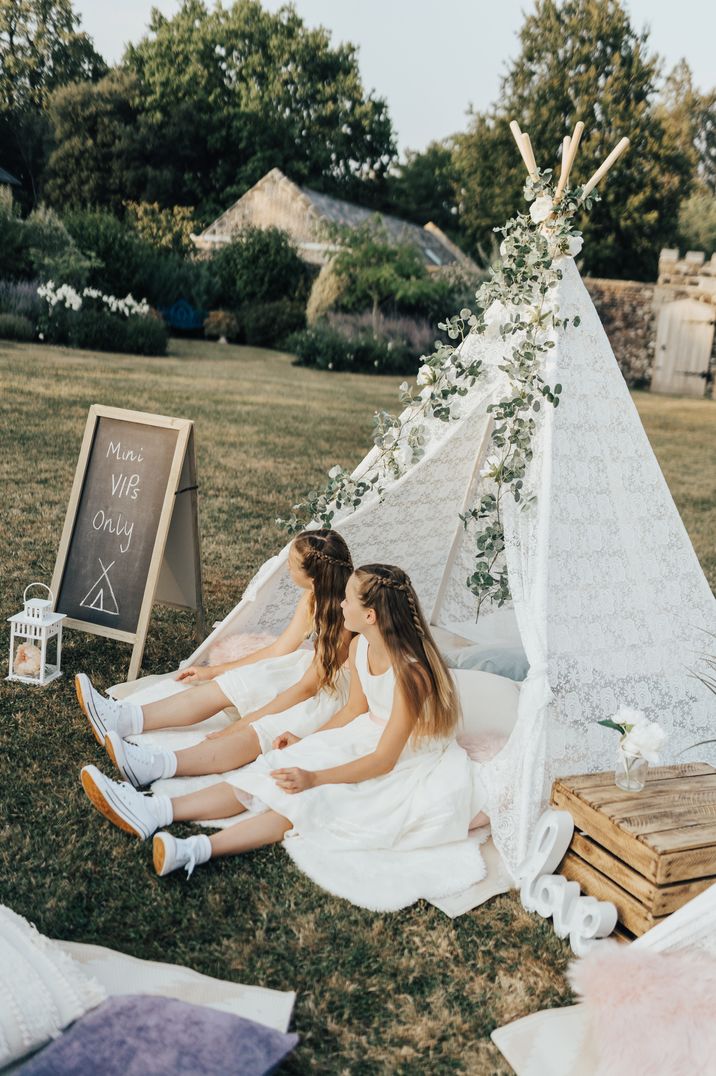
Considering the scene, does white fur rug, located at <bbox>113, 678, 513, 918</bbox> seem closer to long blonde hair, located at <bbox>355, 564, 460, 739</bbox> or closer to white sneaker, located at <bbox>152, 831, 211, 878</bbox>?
white sneaker, located at <bbox>152, 831, 211, 878</bbox>

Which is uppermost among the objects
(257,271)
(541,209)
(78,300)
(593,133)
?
(593,133)

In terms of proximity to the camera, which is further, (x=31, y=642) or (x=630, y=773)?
(x=31, y=642)

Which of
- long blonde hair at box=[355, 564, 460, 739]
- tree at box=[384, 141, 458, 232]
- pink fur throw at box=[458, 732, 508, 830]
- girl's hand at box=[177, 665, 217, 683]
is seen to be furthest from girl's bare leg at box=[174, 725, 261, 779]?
tree at box=[384, 141, 458, 232]

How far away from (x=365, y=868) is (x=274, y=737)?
0.73 m

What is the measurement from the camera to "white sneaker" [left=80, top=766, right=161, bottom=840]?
3156mm

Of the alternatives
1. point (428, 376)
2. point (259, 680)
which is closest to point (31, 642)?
point (259, 680)

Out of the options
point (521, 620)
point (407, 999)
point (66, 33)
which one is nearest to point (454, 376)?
point (521, 620)

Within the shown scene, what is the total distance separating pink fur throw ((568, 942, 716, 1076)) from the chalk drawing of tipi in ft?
9.12

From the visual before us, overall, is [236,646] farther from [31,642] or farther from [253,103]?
[253,103]

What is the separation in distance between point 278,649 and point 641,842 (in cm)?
180

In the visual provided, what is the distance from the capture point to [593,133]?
96.1ft

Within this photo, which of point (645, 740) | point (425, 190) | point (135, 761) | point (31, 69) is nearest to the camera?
point (645, 740)

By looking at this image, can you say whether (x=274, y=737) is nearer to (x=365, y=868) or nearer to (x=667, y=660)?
(x=365, y=868)

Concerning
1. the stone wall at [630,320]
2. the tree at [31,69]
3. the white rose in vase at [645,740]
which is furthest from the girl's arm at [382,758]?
the tree at [31,69]
